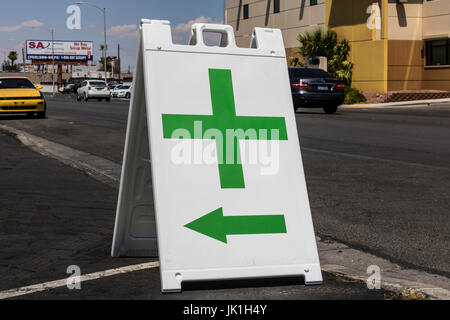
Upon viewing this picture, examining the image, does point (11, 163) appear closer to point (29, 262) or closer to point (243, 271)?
point (29, 262)

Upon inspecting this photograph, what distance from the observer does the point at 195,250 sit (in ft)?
12.2

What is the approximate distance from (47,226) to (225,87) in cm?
254

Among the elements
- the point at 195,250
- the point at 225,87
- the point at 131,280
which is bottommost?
A: the point at 131,280

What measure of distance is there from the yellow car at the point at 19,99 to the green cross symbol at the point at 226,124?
18.6 m

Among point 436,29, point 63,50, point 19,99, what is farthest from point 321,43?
point 63,50

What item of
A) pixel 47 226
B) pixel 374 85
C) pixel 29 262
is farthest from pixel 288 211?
pixel 374 85

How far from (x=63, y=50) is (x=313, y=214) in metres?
116

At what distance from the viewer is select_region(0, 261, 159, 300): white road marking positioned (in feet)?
13.1

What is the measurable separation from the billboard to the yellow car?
320ft

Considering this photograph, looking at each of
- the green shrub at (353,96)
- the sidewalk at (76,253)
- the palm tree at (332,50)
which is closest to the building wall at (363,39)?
the palm tree at (332,50)

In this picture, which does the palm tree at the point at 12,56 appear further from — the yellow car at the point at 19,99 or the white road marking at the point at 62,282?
the white road marking at the point at 62,282

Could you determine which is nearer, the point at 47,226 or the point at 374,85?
the point at 47,226

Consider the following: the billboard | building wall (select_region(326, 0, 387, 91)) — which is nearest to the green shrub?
building wall (select_region(326, 0, 387, 91))

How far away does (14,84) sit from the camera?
22.7 meters
